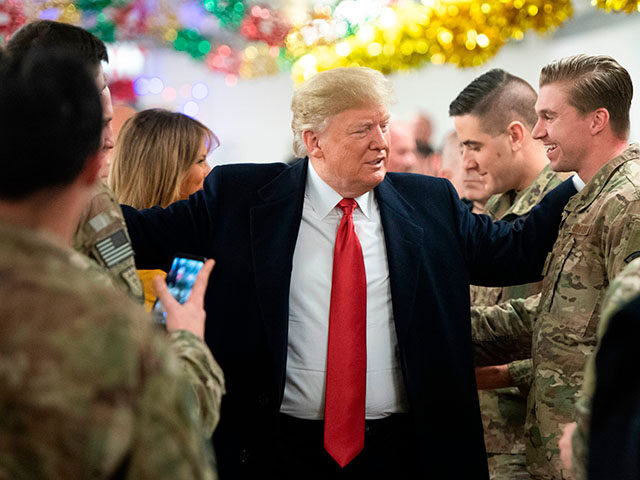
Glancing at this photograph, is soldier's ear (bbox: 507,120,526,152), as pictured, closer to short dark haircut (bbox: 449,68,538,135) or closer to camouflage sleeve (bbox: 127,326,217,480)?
short dark haircut (bbox: 449,68,538,135)

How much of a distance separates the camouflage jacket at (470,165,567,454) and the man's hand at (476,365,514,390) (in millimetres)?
23

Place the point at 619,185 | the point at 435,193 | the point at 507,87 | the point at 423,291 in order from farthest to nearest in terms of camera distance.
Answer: the point at 507,87, the point at 435,193, the point at 423,291, the point at 619,185

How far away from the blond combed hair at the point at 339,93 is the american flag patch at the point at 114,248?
3.23 feet

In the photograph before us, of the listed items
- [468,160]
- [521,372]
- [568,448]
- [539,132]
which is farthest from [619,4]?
[568,448]

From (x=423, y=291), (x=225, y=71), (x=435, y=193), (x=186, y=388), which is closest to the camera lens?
(x=186, y=388)

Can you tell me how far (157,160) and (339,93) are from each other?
761 mm

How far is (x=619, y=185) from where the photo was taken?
2.05 m

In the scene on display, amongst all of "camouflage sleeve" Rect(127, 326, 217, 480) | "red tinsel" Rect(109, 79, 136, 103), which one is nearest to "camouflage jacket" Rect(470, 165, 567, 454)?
"camouflage sleeve" Rect(127, 326, 217, 480)

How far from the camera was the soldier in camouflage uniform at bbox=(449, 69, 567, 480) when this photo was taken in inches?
107

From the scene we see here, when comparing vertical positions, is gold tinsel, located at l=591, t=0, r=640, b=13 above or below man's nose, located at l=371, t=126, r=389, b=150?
above

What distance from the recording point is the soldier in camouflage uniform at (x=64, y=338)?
0.88 m

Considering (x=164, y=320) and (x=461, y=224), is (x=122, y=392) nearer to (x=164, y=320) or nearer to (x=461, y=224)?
(x=164, y=320)

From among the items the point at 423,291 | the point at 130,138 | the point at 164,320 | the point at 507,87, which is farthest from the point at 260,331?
the point at 507,87

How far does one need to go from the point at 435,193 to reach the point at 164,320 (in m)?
1.12
